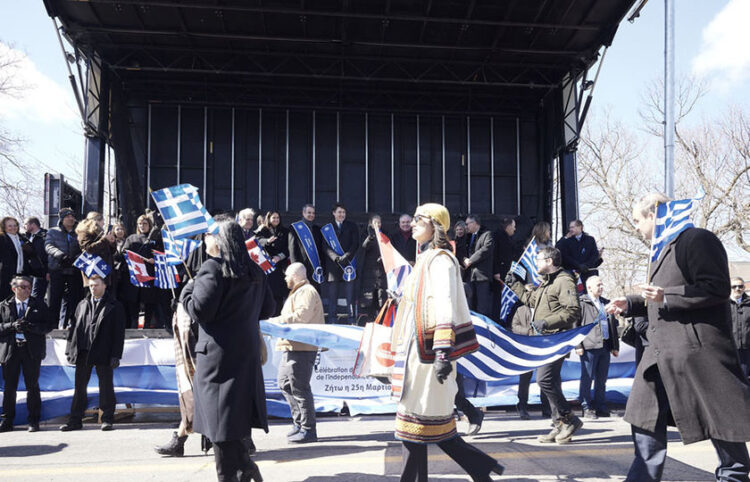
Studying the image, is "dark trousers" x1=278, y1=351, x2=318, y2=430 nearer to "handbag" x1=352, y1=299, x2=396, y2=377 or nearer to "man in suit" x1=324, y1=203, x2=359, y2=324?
"handbag" x1=352, y1=299, x2=396, y2=377

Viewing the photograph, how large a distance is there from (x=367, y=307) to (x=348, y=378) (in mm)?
5366

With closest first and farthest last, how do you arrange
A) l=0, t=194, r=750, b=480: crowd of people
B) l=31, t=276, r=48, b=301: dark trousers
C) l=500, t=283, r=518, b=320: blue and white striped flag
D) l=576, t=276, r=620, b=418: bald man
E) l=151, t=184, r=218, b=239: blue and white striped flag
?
l=0, t=194, r=750, b=480: crowd of people < l=151, t=184, r=218, b=239: blue and white striped flag < l=576, t=276, r=620, b=418: bald man < l=31, t=276, r=48, b=301: dark trousers < l=500, t=283, r=518, b=320: blue and white striped flag

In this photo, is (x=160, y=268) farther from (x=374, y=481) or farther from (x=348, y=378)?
(x=374, y=481)

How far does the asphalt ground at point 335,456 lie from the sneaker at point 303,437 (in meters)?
0.11

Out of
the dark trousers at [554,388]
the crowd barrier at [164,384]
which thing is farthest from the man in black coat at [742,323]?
the dark trousers at [554,388]

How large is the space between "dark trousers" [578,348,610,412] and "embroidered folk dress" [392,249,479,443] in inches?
212

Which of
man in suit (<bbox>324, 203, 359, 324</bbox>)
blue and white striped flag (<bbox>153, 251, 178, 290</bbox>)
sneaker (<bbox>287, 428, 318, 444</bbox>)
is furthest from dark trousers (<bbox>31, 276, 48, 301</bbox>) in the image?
sneaker (<bbox>287, 428, 318, 444</bbox>)

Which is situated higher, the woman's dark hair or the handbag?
the woman's dark hair

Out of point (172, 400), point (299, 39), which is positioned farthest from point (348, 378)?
point (299, 39)

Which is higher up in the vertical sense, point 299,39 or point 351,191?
point 299,39

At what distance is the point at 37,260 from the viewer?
1068cm

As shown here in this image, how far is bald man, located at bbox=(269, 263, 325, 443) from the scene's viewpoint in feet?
23.8

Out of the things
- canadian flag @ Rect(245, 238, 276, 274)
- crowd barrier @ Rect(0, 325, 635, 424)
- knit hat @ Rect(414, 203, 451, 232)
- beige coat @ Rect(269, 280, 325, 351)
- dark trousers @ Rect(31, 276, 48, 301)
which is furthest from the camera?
dark trousers @ Rect(31, 276, 48, 301)

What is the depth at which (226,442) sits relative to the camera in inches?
178
